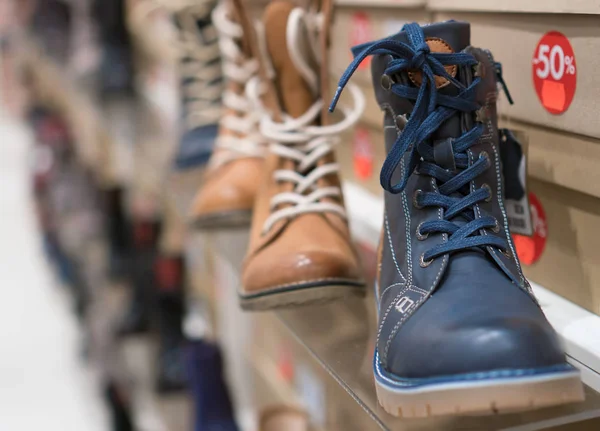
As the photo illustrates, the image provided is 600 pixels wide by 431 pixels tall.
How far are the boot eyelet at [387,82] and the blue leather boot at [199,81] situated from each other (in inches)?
21.1

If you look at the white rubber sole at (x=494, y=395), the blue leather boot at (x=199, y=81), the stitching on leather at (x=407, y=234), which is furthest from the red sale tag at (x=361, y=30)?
the white rubber sole at (x=494, y=395)

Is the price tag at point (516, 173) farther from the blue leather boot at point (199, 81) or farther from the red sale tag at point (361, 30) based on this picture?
the blue leather boot at point (199, 81)

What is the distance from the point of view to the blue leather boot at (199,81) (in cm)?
102

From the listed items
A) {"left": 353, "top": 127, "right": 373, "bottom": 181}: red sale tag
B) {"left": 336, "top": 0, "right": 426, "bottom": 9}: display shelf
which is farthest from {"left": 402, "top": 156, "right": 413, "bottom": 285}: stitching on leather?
{"left": 353, "top": 127, "right": 373, "bottom": 181}: red sale tag

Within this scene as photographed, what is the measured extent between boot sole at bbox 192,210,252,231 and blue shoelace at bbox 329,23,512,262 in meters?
0.34

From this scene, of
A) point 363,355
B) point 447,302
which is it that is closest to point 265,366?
point 363,355

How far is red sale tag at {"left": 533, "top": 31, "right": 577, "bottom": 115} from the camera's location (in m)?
0.54

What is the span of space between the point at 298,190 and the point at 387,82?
0.21 meters

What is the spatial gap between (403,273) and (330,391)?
1.64 feet

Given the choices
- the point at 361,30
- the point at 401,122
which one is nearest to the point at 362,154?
the point at 361,30

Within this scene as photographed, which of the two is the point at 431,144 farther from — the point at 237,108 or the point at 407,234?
the point at 237,108

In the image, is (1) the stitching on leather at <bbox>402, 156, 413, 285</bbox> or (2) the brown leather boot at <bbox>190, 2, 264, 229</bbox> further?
(2) the brown leather boot at <bbox>190, 2, 264, 229</bbox>

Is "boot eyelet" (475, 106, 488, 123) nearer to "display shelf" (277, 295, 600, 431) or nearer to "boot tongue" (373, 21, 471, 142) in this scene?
"boot tongue" (373, 21, 471, 142)

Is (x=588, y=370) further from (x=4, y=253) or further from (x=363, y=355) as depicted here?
(x=4, y=253)
